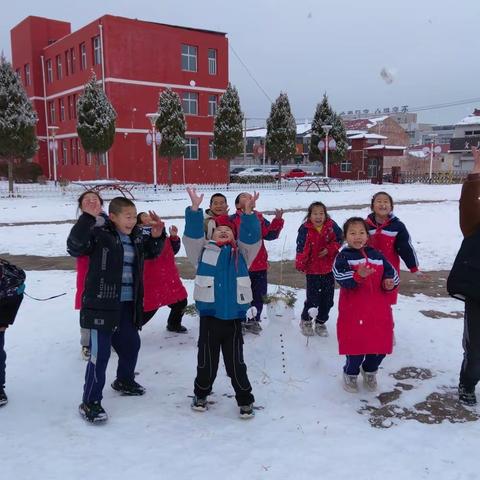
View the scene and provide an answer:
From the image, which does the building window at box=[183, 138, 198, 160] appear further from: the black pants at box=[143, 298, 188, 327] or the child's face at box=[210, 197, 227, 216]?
the child's face at box=[210, 197, 227, 216]

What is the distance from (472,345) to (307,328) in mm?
1826

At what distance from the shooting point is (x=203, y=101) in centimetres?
3725

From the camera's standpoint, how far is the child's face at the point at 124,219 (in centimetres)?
365

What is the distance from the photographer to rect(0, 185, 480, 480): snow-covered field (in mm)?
3061

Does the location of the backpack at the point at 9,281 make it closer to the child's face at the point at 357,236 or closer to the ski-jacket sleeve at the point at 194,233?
the ski-jacket sleeve at the point at 194,233

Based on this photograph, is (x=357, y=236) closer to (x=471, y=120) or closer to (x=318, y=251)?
(x=318, y=251)

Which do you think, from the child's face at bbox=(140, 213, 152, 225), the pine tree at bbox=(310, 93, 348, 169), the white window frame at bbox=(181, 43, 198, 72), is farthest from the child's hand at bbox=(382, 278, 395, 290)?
the white window frame at bbox=(181, 43, 198, 72)

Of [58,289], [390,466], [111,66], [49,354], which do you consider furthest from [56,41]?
[390,466]

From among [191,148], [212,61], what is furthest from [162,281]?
[212,61]

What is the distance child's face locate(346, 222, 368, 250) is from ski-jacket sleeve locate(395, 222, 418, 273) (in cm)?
108

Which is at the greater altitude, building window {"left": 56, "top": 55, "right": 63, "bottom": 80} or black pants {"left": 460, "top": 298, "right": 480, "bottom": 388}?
building window {"left": 56, "top": 55, "right": 63, "bottom": 80}

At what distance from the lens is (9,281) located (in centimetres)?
366

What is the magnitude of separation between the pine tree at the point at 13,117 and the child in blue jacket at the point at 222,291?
22722mm

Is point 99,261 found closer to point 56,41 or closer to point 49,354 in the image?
point 49,354
